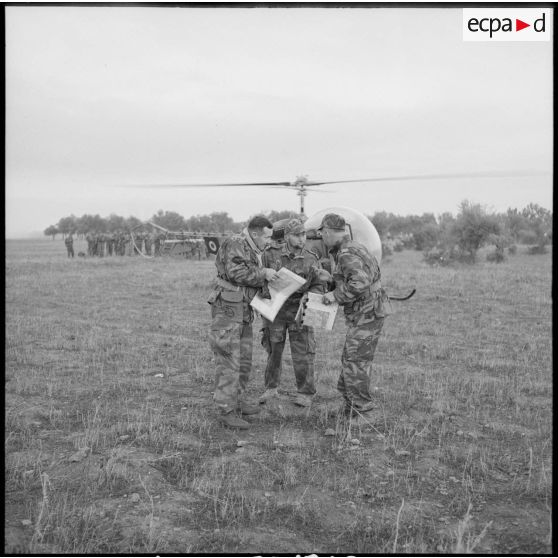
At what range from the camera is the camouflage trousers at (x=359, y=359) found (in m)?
5.99

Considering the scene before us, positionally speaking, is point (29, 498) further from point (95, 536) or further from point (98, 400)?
point (98, 400)

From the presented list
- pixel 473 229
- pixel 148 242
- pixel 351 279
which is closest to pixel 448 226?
pixel 473 229

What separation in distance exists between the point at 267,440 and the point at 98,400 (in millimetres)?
2359

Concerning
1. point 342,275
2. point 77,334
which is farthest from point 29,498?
point 77,334

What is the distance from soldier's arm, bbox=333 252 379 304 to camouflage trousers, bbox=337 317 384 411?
0.33 metres

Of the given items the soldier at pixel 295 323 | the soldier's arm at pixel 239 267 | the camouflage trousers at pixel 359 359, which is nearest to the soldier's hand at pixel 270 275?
the soldier's arm at pixel 239 267

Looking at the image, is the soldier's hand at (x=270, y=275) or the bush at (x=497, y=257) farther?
the bush at (x=497, y=257)

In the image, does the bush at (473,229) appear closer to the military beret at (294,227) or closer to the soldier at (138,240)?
the soldier at (138,240)

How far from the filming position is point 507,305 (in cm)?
1430

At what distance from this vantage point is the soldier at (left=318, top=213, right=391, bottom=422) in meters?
5.94

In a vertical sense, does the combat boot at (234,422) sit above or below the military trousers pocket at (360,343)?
below

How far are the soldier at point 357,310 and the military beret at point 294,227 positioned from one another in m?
0.47

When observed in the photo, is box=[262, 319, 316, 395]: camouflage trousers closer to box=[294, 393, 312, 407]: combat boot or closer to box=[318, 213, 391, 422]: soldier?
box=[294, 393, 312, 407]: combat boot

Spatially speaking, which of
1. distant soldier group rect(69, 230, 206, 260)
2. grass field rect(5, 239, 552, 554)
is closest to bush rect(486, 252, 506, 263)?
distant soldier group rect(69, 230, 206, 260)
